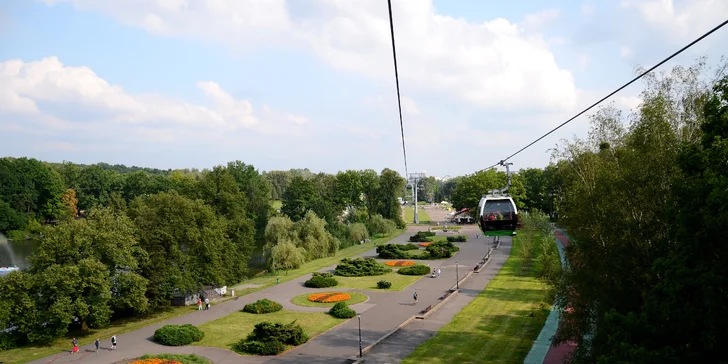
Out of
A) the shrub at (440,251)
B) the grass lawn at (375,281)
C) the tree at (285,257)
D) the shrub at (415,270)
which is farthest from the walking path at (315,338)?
the shrub at (440,251)

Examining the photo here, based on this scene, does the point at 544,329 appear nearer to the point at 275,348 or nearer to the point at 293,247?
the point at 275,348

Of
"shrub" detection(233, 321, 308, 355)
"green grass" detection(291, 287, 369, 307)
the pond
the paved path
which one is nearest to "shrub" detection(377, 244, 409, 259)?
the paved path

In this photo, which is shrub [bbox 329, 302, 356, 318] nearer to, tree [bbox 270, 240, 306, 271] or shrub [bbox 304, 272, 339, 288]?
shrub [bbox 304, 272, 339, 288]

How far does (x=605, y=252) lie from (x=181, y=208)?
2950cm

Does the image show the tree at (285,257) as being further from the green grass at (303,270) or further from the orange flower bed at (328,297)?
the orange flower bed at (328,297)

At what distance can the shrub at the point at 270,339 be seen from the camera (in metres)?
25.7

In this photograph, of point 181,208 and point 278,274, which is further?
point 278,274

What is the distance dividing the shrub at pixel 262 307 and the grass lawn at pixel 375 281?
9330mm

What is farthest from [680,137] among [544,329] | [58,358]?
[58,358]

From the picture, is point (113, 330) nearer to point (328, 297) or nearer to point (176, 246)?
point (176, 246)

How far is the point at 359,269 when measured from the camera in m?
47.5

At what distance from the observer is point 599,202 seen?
55.0 ft

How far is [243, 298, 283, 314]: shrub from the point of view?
34094mm

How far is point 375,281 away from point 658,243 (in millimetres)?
32113
